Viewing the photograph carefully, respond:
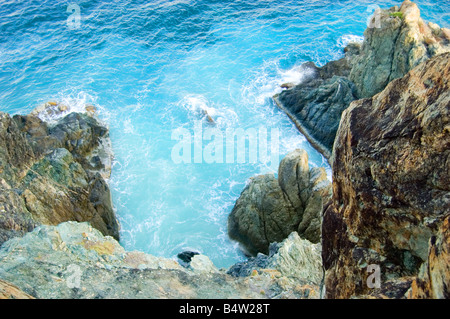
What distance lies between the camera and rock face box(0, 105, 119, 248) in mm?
20312

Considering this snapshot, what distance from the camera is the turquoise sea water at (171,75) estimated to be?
31.2 meters

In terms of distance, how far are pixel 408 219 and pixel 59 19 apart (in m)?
57.2

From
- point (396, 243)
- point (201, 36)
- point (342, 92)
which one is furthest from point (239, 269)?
point (201, 36)

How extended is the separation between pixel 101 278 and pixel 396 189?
11.7m

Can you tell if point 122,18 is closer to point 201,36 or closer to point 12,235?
point 201,36

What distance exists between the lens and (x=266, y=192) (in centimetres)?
2647

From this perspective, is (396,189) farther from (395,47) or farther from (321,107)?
(395,47)

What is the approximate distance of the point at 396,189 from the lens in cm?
1082

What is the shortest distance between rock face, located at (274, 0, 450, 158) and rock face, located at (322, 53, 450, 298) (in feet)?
74.2
